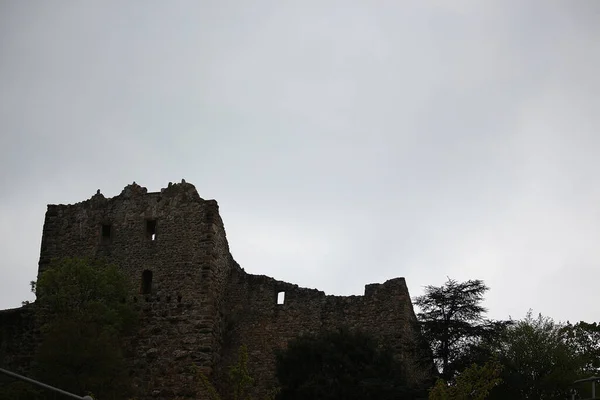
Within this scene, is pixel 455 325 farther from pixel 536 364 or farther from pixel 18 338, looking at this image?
pixel 18 338

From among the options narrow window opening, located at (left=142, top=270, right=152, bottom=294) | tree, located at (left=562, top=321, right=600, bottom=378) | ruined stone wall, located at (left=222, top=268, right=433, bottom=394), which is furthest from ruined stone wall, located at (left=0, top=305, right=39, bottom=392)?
tree, located at (left=562, top=321, right=600, bottom=378)

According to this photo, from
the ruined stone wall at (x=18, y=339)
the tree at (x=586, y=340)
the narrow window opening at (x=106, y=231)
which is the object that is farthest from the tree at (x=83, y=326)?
the tree at (x=586, y=340)

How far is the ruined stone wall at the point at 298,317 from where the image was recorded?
2756cm

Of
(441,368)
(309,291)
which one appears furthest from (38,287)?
(441,368)

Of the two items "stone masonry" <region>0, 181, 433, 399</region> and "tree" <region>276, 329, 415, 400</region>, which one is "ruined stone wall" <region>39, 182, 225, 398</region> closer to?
"stone masonry" <region>0, 181, 433, 399</region>

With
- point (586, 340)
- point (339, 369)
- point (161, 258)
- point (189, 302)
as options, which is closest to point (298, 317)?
point (339, 369)

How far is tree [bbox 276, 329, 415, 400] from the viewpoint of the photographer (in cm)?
2442

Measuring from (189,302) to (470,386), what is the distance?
9.65m

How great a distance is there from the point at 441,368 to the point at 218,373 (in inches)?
274

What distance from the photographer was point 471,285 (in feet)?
88.6

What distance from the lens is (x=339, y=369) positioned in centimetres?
2538

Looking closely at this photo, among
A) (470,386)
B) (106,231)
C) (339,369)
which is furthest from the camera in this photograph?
(106,231)

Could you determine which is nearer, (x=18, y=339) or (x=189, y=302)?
(x=189, y=302)

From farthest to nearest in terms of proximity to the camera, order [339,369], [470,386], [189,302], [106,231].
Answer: [106,231], [189,302], [339,369], [470,386]
